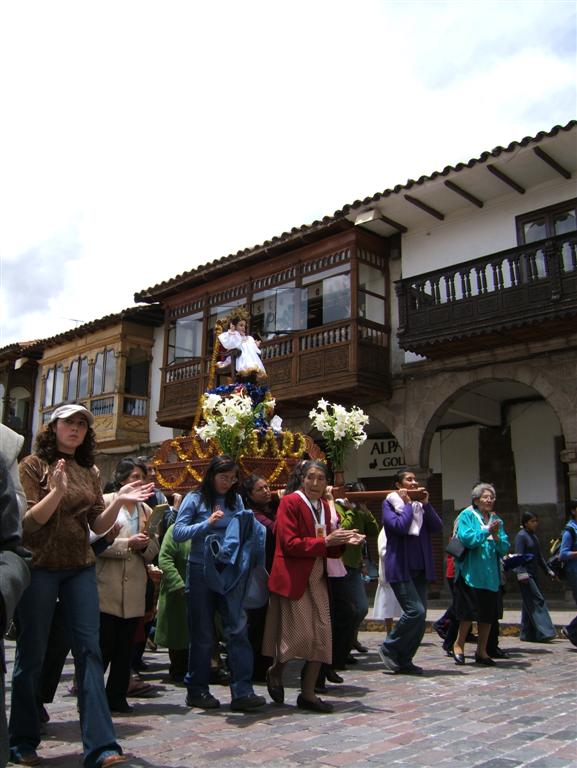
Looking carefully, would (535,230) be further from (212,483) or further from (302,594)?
(302,594)

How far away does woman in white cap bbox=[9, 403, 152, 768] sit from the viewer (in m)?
3.58

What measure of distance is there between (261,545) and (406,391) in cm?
1081

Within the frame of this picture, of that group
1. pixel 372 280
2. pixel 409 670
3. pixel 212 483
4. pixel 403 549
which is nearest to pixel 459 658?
pixel 409 670

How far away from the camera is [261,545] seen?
5.63 m

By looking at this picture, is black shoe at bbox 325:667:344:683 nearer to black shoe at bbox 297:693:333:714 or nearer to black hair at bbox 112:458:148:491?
black shoe at bbox 297:693:333:714

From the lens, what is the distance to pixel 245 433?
774 cm

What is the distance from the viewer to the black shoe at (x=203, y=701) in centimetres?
516

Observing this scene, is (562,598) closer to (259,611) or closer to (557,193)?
(557,193)

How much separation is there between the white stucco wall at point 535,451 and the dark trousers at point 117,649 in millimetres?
12738

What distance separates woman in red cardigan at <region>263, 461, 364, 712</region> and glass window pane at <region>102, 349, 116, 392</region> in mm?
17642

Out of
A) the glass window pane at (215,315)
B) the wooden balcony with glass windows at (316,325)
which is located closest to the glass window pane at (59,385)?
the wooden balcony with glass windows at (316,325)

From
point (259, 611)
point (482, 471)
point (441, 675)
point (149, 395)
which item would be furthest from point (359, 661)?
point (149, 395)

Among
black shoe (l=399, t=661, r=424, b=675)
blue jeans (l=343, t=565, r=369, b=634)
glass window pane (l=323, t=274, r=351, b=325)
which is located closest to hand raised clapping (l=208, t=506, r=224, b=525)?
blue jeans (l=343, t=565, r=369, b=634)

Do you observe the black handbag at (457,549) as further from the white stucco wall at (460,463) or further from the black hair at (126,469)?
the white stucco wall at (460,463)
